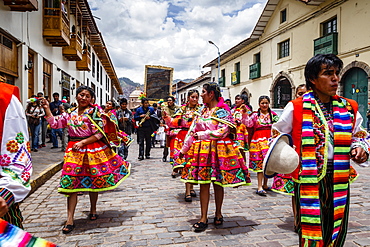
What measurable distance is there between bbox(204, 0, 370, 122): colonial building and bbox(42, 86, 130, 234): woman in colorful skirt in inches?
529

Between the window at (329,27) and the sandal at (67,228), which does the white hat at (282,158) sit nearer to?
the sandal at (67,228)

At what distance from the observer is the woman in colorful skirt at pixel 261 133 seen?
215 inches

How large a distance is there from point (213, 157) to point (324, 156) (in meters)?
1.65

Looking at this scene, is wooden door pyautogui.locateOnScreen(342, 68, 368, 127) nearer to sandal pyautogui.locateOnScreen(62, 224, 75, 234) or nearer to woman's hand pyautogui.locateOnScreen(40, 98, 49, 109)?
sandal pyautogui.locateOnScreen(62, 224, 75, 234)

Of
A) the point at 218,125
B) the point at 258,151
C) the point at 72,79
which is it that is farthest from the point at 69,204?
the point at 72,79

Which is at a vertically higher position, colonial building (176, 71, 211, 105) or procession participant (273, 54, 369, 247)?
colonial building (176, 71, 211, 105)

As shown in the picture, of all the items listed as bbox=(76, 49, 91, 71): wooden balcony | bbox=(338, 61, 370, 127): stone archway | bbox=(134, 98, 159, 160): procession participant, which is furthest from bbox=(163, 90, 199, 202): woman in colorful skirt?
bbox=(76, 49, 91, 71): wooden balcony

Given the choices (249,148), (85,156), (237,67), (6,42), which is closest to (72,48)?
(6,42)

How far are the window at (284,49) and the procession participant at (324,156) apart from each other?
19369mm

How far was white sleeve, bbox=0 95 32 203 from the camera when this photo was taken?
1.46 meters

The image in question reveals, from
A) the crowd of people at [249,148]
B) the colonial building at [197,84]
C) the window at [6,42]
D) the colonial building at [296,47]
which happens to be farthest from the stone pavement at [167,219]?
the colonial building at [197,84]

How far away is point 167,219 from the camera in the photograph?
4.02 meters

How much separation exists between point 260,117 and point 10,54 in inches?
335

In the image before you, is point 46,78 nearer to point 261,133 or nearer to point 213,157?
point 261,133
